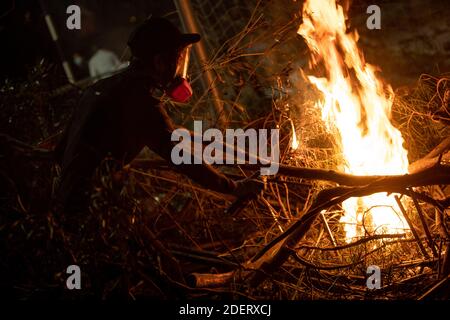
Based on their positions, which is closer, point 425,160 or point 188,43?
point 188,43

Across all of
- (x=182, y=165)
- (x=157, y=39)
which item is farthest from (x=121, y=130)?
(x=157, y=39)

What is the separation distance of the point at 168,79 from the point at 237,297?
1.62 metres

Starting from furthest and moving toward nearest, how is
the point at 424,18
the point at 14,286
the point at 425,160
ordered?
the point at 424,18 → the point at 425,160 → the point at 14,286

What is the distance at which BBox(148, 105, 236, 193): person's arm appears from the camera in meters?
3.35

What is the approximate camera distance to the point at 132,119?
3.41 metres

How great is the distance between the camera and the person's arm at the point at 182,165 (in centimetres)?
335

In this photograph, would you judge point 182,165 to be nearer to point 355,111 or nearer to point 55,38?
point 355,111

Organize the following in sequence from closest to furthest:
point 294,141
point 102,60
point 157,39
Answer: point 157,39
point 294,141
point 102,60

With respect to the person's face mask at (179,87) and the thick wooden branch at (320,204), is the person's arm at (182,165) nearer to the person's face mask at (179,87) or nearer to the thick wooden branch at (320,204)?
the person's face mask at (179,87)

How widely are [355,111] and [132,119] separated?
79.5 inches

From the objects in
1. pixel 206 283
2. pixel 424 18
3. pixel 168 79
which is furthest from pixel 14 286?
pixel 424 18

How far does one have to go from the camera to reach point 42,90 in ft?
15.1

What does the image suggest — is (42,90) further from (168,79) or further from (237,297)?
(237,297)

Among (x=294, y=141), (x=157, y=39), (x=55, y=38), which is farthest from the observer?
(x=55, y=38)
